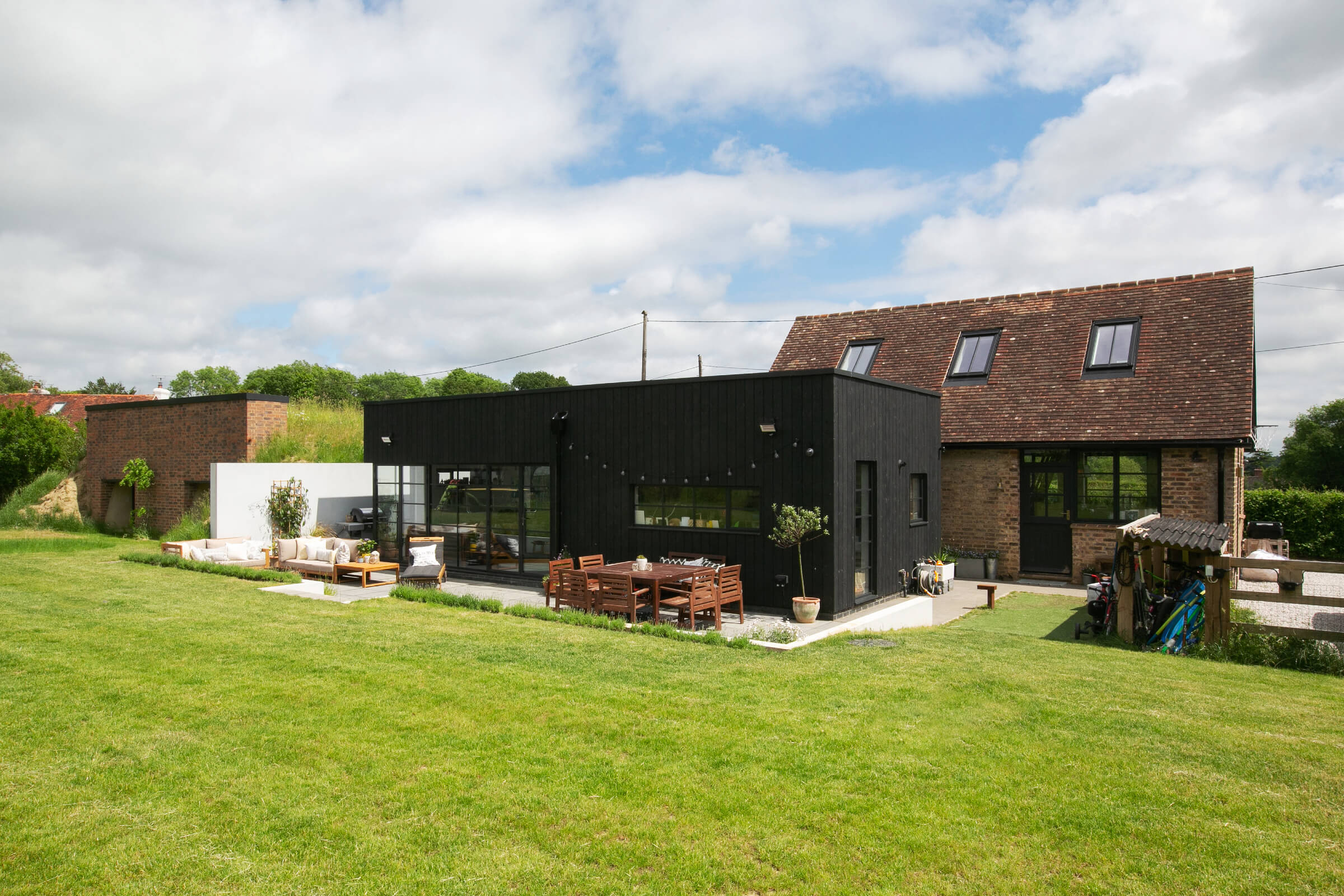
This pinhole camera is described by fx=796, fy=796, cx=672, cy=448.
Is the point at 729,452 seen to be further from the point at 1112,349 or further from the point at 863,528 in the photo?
the point at 1112,349

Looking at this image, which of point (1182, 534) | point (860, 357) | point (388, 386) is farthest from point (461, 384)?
point (1182, 534)

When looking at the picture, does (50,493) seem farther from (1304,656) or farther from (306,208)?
(1304,656)

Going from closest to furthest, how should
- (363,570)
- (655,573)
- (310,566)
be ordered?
(655,573)
(363,570)
(310,566)

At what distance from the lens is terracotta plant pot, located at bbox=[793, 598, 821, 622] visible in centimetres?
1086

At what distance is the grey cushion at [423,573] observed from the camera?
13711 millimetres

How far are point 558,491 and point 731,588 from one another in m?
4.25

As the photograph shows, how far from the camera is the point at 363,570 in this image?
1444 centimetres

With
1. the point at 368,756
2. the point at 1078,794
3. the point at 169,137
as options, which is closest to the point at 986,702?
the point at 1078,794

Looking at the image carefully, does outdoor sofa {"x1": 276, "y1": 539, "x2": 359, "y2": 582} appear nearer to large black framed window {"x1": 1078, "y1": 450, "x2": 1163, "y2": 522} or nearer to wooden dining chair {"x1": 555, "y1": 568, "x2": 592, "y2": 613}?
wooden dining chair {"x1": 555, "y1": 568, "x2": 592, "y2": 613}

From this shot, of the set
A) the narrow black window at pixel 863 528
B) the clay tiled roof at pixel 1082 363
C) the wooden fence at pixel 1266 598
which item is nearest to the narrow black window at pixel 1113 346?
the clay tiled roof at pixel 1082 363

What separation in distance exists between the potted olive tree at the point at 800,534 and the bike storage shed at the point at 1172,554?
12.4 feet

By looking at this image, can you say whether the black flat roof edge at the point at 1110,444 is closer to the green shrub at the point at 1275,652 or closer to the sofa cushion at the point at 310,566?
the green shrub at the point at 1275,652

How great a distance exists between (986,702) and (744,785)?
2867 millimetres

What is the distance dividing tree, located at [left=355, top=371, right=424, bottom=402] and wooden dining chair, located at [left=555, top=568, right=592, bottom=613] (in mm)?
70484
